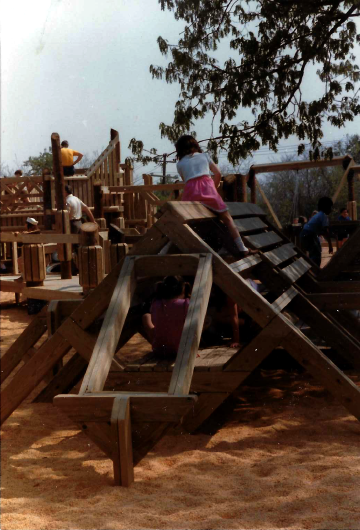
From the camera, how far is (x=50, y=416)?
5.75 metres

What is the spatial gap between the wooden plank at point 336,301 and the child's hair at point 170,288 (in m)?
1.18

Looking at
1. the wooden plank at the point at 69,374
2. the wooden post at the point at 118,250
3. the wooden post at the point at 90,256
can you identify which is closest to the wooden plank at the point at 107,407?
the wooden plank at the point at 69,374

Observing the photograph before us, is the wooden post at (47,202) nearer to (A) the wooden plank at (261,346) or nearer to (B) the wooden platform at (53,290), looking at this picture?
(B) the wooden platform at (53,290)

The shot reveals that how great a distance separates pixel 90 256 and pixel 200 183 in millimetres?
1836

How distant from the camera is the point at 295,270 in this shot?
23.3ft

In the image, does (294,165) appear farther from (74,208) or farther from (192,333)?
(192,333)

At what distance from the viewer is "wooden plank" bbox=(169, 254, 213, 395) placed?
3832mm

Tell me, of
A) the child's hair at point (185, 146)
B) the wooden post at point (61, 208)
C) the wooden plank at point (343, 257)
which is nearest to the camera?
the child's hair at point (185, 146)

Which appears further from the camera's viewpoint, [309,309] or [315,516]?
[309,309]

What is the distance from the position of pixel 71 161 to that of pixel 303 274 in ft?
24.0

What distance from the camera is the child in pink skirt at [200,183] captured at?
5688 mm

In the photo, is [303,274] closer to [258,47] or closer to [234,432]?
[234,432]

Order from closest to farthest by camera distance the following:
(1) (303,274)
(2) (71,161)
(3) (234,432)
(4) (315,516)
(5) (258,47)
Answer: (4) (315,516) < (3) (234,432) < (1) (303,274) < (5) (258,47) < (2) (71,161)

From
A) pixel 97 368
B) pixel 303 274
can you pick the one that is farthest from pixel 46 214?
pixel 97 368
